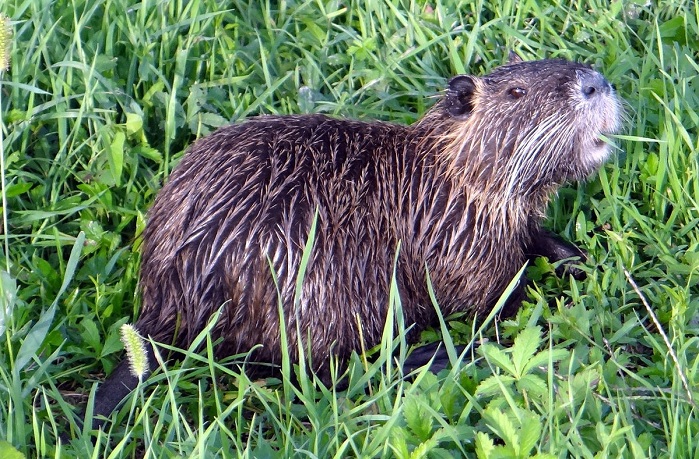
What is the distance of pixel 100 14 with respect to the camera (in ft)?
10.9

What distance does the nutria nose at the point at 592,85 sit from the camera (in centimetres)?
265

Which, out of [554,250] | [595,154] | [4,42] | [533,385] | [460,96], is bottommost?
[554,250]

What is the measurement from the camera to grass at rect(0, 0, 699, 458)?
6.75 ft

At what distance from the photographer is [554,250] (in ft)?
9.92

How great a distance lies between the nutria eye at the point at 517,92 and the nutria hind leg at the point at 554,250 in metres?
0.47

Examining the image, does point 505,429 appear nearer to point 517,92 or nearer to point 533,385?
point 533,385

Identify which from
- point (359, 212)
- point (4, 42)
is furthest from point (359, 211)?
point (4, 42)

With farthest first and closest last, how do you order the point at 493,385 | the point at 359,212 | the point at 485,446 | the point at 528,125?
the point at 528,125 < the point at 359,212 < the point at 493,385 < the point at 485,446

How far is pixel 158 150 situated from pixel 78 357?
0.82 m

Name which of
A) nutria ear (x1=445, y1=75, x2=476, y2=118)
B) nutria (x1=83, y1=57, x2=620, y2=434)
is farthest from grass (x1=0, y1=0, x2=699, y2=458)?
nutria ear (x1=445, y1=75, x2=476, y2=118)

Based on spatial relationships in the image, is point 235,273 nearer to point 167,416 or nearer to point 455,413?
point 167,416

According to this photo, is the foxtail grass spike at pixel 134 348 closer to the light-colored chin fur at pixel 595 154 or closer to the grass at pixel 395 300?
the grass at pixel 395 300

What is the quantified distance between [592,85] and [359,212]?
0.70 m

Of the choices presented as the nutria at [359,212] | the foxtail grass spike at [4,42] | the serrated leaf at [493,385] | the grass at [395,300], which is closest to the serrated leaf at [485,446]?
the grass at [395,300]
